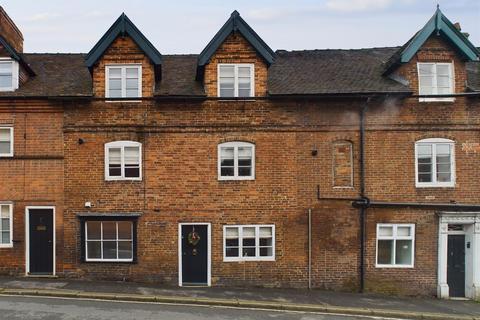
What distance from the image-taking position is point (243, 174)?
14844 mm

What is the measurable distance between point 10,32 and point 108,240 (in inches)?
404

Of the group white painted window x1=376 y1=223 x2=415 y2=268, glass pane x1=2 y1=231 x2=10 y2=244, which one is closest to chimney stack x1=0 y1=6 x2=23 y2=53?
glass pane x1=2 y1=231 x2=10 y2=244

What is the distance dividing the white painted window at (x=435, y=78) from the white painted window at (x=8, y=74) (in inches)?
581

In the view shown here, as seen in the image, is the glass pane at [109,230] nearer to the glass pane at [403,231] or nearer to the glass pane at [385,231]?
the glass pane at [385,231]

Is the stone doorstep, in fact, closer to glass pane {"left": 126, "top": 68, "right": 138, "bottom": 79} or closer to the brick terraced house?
the brick terraced house

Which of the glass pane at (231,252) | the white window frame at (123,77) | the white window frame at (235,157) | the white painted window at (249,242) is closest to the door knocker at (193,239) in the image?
the white painted window at (249,242)

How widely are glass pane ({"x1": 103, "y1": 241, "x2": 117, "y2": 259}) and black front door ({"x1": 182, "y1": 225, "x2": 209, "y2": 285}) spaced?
2470 mm

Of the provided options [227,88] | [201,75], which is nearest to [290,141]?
[227,88]

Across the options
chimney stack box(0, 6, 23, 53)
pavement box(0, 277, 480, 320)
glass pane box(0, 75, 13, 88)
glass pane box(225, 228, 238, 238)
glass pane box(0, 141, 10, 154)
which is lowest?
pavement box(0, 277, 480, 320)

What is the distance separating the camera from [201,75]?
50.3 ft

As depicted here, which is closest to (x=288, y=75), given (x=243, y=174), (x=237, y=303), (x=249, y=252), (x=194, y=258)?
(x=243, y=174)

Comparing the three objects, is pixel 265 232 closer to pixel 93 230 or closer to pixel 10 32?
pixel 93 230

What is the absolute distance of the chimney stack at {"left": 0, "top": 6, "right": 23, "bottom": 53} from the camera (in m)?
16.8

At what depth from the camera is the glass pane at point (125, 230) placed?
575 inches
